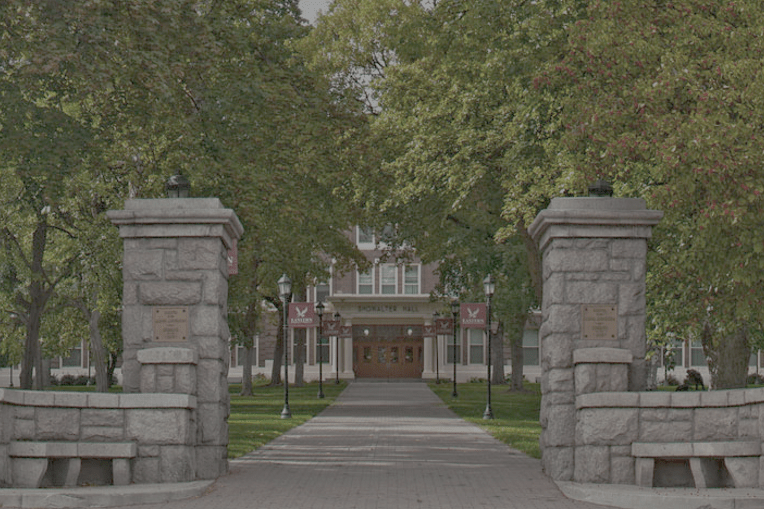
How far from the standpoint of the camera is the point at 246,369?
4834 cm

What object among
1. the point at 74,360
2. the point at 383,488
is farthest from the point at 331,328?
the point at 383,488

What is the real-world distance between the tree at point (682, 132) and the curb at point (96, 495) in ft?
31.4

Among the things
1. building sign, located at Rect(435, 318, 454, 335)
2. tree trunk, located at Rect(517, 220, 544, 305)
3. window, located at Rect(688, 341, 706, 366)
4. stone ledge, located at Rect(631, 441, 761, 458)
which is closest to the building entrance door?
window, located at Rect(688, 341, 706, 366)

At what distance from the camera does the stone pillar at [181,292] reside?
1312 centimetres

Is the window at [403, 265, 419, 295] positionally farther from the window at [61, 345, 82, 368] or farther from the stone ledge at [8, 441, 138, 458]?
the stone ledge at [8, 441, 138, 458]

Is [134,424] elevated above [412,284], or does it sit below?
below

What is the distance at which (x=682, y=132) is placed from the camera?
57.5 ft

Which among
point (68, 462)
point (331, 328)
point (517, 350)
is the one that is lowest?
point (68, 462)

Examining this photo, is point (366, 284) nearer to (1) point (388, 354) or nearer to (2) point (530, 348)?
(1) point (388, 354)

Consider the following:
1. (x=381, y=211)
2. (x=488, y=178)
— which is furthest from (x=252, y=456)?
(x=381, y=211)

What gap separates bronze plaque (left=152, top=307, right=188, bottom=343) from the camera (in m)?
13.2

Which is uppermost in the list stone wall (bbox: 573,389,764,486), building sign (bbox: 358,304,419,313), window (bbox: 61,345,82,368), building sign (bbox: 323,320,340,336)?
building sign (bbox: 358,304,419,313)

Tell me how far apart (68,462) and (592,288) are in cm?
604

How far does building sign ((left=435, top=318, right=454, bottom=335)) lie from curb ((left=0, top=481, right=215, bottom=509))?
33239 mm
